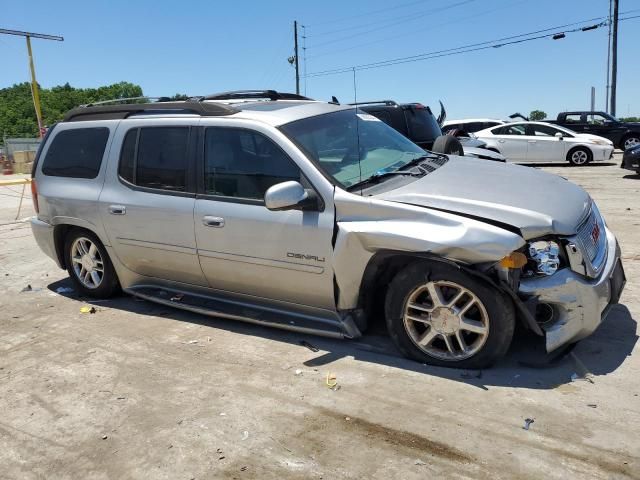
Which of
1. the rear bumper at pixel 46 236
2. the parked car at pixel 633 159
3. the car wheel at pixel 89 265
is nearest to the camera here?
the car wheel at pixel 89 265

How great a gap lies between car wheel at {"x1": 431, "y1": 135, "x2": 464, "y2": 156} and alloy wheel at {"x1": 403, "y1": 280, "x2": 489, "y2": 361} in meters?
3.07

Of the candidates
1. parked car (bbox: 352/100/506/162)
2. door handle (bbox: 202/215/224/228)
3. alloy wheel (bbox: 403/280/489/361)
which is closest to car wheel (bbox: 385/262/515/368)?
alloy wheel (bbox: 403/280/489/361)

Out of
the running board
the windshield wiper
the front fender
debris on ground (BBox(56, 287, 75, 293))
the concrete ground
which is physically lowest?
the concrete ground

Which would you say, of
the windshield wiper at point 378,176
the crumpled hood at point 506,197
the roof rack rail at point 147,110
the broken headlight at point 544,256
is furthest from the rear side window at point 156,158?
the broken headlight at point 544,256

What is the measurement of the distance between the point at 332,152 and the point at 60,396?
98.6 inches

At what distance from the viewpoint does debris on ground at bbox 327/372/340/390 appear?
12.2 ft

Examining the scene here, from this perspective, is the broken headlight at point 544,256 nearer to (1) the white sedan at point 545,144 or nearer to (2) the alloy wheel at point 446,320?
(2) the alloy wheel at point 446,320

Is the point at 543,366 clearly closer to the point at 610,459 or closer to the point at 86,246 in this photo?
the point at 610,459

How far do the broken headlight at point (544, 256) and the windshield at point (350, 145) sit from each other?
1.27 m

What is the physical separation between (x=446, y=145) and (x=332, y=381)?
3721mm

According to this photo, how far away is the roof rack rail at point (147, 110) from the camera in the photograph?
4.63 metres

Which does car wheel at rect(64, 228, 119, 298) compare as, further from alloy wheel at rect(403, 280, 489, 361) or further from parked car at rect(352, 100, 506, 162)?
parked car at rect(352, 100, 506, 162)

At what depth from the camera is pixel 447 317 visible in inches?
145

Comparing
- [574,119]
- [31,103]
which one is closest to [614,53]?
[574,119]
